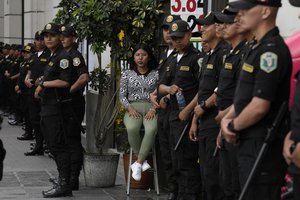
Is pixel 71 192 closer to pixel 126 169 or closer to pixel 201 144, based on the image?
pixel 126 169

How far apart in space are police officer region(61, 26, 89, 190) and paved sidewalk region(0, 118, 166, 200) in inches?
14.8

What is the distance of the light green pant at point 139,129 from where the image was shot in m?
8.70

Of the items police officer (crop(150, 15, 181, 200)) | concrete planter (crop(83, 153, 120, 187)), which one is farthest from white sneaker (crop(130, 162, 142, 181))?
concrete planter (crop(83, 153, 120, 187))

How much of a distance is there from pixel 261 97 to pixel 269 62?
0.23 m

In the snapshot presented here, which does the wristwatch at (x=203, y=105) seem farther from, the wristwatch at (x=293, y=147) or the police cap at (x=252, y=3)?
the wristwatch at (x=293, y=147)

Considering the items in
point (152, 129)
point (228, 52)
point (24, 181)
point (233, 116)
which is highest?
point (228, 52)

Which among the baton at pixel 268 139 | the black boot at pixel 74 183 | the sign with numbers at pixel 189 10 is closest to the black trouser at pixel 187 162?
the sign with numbers at pixel 189 10

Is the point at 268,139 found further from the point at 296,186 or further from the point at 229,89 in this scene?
the point at 229,89

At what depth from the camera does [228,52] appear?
248 inches

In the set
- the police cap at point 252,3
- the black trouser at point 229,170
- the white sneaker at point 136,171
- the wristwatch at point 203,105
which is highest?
the police cap at point 252,3

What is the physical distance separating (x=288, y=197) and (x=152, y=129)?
12.8ft

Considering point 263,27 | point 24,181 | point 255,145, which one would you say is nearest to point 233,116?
point 255,145

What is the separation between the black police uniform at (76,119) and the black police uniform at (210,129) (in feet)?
8.76

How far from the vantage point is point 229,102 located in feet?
19.1
